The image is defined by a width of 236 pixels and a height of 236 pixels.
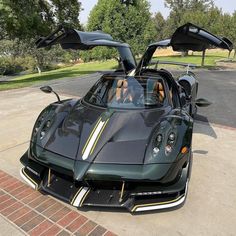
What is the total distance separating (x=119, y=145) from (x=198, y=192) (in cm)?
129

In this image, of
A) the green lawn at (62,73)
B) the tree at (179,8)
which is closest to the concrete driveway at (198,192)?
the green lawn at (62,73)

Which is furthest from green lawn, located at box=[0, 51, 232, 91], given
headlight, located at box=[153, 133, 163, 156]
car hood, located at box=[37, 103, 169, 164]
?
headlight, located at box=[153, 133, 163, 156]

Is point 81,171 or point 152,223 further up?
point 81,171

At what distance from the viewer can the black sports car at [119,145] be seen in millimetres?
2797

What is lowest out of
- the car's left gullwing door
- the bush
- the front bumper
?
the bush

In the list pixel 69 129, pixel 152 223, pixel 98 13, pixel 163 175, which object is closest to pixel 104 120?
pixel 69 129

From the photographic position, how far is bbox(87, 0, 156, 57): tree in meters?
22.6

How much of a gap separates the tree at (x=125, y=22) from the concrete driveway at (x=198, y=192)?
57.7ft

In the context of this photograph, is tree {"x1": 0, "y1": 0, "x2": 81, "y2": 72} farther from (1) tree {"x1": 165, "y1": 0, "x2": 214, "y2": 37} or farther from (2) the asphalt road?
(1) tree {"x1": 165, "y1": 0, "x2": 214, "y2": 37}

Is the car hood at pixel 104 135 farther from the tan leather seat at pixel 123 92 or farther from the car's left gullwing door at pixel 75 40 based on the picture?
the car's left gullwing door at pixel 75 40

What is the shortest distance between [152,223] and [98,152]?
95 centimetres

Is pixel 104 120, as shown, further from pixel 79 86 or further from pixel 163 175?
pixel 79 86

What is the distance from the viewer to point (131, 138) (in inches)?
125

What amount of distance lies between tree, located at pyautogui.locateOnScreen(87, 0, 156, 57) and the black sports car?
1908cm
